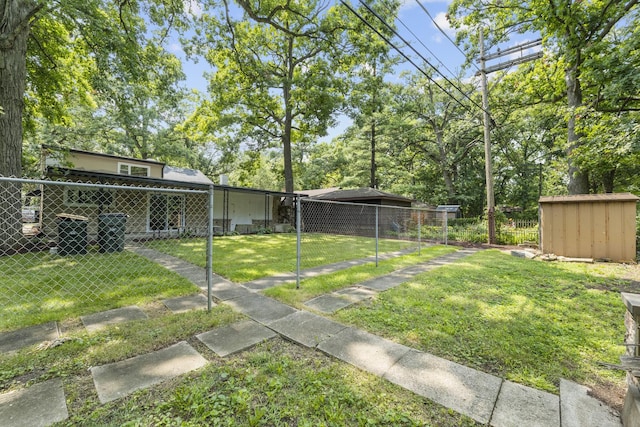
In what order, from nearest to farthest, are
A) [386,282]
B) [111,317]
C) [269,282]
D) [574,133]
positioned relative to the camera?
[111,317], [269,282], [386,282], [574,133]

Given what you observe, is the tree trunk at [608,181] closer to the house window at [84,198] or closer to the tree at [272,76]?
the tree at [272,76]

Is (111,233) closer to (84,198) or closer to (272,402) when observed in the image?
(84,198)

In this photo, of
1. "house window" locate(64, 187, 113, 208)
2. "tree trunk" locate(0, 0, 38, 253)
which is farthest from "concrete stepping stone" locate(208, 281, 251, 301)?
"house window" locate(64, 187, 113, 208)

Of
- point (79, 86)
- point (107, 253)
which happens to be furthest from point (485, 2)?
point (79, 86)

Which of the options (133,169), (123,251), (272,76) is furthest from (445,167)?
(123,251)

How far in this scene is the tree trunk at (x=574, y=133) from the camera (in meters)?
8.94

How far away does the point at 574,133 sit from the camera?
9.38 m

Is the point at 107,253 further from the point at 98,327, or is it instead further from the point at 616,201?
the point at 616,201

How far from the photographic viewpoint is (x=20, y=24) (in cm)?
688

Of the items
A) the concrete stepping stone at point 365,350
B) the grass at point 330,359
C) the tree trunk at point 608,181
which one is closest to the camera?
the grass at point 330,359

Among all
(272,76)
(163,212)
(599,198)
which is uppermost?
(272,76)

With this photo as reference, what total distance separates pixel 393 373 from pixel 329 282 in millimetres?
2893

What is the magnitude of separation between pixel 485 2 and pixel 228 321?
51.2 ft

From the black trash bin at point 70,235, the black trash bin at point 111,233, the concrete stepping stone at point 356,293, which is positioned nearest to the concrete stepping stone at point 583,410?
the concrete stepping stone at point 356,293
